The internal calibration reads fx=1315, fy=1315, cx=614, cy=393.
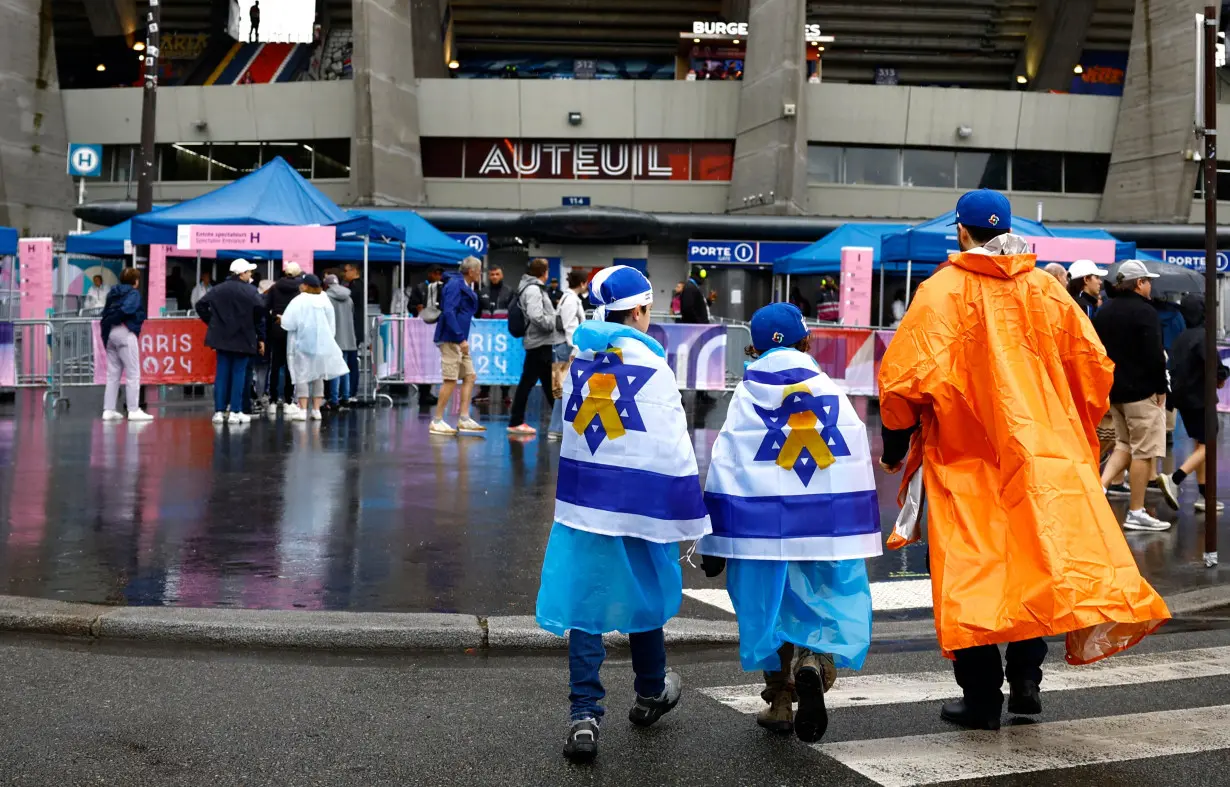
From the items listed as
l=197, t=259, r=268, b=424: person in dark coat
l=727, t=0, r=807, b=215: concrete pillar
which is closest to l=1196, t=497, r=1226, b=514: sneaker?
l=197, t=259, r=268, b=424: person in dark coat

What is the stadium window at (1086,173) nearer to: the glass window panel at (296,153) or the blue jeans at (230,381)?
the glass window panel at (296,153)

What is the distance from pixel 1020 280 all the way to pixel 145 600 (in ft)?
14.9

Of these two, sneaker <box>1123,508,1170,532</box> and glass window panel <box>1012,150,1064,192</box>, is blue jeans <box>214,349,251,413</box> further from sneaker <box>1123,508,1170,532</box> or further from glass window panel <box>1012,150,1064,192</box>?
glass window panel <box>1012,150,1064,192</box>

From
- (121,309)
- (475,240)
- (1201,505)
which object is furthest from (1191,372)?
(475,240)

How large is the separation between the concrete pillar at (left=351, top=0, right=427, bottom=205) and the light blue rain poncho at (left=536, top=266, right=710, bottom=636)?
3081cm

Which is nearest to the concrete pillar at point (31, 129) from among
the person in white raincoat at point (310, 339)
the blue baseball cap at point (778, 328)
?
the person in white raincoat at point (310, 339)

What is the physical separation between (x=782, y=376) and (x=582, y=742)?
1.50 meters

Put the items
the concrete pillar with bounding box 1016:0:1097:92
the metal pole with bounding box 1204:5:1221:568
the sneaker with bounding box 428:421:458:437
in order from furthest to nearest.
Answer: the concrete pillar with bounding box 1016:0:1097:92
the sneaker with bounding box 428:421:458:437
the metal pole with bounding box 1204:5:1221:568

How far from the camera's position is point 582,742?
441 cm

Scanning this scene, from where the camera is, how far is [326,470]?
1171cm

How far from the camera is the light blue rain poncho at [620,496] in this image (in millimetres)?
4625

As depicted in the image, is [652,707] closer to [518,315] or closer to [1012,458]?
[1012,458]

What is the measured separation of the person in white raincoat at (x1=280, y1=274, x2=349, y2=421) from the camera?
52.9ft

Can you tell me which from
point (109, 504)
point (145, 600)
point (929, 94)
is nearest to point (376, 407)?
point (109, 504)
